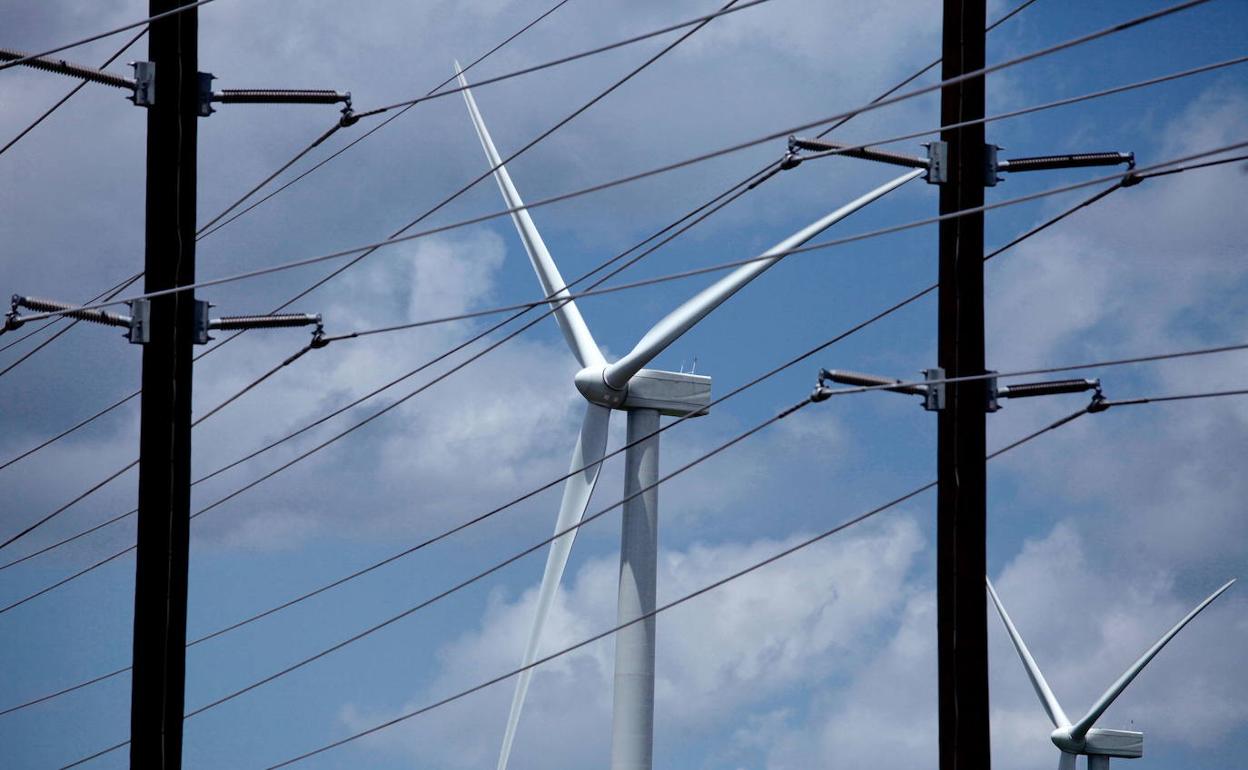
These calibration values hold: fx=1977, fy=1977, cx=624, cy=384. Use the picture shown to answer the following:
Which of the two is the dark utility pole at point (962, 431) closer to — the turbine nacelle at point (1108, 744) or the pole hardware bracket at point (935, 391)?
the pole hardware bracket at point (935, 391)

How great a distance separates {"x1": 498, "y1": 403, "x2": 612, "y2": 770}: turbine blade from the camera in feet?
107

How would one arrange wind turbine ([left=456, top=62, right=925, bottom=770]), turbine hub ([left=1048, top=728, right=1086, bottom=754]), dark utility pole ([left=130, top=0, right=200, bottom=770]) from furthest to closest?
turbine hub ([left=1048, top=728, right=1086, bottom=754]) → wind turbine ([left=456, top=62, right=925, bottom=770]) → dark utility pole ([left=130, top=0, right=200, bottom=770])

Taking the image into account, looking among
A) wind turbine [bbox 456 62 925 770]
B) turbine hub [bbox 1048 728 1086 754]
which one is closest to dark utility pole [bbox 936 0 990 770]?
wind turbine [bbox 456 62 925 770]

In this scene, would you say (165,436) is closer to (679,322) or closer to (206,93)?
(206,93)

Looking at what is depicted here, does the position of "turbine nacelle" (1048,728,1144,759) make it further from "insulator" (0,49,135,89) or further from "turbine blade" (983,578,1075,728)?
"insulator" (0,49,135,89)

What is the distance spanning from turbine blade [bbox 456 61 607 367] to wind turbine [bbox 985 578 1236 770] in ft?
43.4

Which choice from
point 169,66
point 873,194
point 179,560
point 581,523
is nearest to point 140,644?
point 179,560

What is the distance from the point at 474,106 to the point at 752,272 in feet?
23.1

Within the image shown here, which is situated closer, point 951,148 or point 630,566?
point 951,148

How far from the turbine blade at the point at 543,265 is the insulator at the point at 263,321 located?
517 inches

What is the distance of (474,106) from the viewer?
3606 cm

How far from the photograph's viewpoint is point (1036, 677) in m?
50.3

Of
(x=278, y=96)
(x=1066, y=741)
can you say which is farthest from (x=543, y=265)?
(x=1066, y=741)

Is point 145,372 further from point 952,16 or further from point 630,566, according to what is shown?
point 630,566
